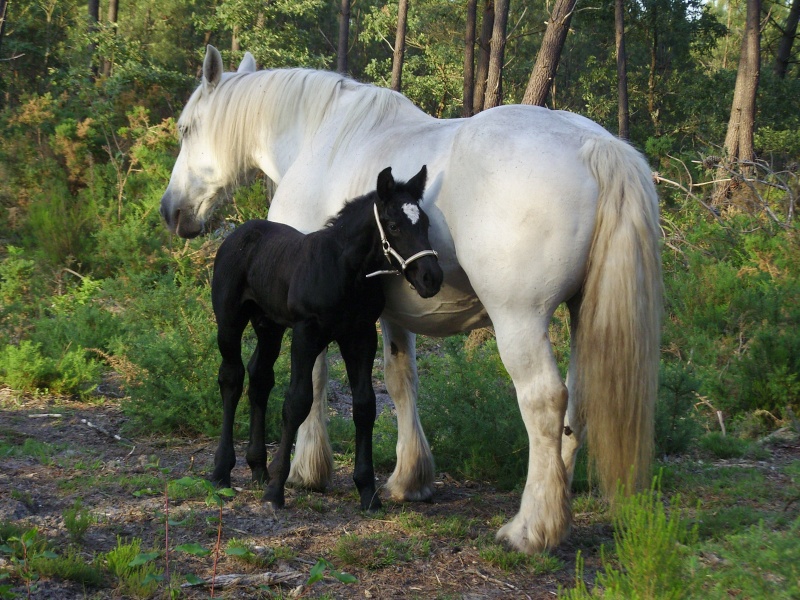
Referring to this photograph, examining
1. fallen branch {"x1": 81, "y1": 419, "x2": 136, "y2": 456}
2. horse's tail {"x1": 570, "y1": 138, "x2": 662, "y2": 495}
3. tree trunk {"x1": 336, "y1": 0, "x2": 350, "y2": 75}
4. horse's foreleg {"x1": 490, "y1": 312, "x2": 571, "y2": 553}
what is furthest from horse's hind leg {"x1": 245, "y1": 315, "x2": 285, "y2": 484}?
tree trunk {"x1": 336, "y1": 0, "x2": 350, "y2": 75}

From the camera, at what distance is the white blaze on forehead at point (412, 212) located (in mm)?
3834

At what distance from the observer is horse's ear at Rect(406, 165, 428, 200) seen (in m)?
3.93

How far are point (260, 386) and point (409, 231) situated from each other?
5.15ft

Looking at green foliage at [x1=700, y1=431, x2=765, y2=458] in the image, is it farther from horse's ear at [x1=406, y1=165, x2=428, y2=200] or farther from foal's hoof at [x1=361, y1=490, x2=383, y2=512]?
horse's ear at [x1=406, y1=165, x2=428, y2=200]

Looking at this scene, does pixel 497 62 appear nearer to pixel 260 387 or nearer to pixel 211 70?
pixel 211 70

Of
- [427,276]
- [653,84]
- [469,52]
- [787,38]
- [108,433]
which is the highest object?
[787,38]

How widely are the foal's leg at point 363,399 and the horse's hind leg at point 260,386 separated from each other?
59cm

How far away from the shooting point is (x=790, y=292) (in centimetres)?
739

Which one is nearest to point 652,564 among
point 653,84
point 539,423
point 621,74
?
point 539,423

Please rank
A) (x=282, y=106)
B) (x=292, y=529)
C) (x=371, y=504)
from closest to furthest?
(x=292, y=529) < (x=371, y=504) < (x=282, y=106)

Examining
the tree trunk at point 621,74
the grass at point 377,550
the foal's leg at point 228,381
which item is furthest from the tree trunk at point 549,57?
the tree trunk at point 621,74

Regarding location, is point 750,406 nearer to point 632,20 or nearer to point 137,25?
point 632,20

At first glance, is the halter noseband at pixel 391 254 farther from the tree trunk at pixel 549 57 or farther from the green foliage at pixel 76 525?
the tree trunk at pixel 549 57

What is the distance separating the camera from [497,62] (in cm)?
1249
